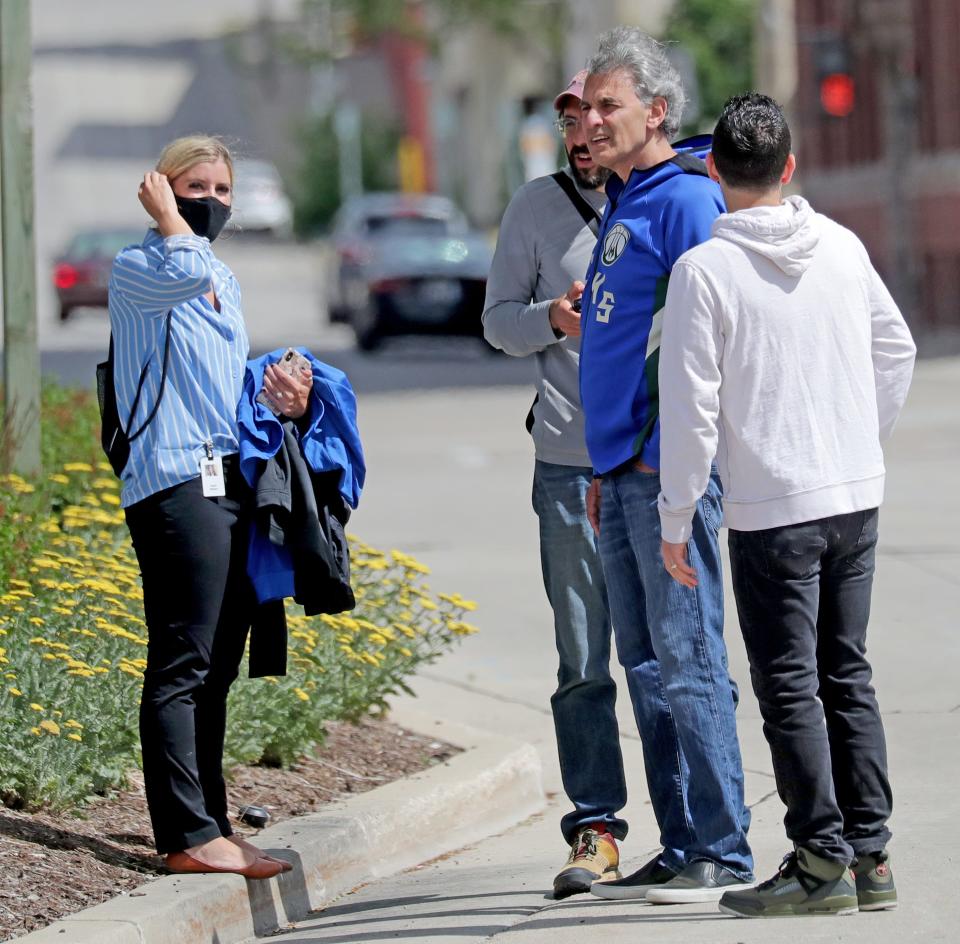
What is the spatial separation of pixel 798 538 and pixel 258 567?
1.38m

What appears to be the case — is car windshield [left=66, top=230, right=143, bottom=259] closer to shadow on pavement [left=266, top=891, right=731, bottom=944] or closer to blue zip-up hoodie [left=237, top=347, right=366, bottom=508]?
blue zip-up hoodie [left=237, top=347, right=366, bottom=508]

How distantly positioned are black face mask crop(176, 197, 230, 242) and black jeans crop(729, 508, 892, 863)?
4.96 ft

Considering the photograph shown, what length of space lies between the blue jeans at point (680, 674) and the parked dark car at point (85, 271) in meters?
31.2

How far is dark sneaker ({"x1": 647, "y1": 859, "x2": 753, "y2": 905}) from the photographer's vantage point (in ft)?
16.9

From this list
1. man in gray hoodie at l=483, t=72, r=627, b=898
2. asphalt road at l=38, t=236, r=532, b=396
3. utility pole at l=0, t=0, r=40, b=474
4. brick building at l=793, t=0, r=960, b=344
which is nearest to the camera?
man in gray hoodie at l=483, t=72, r=627, b=898

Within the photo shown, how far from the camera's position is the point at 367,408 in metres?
20.7

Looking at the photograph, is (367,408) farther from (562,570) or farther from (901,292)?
(562,570)

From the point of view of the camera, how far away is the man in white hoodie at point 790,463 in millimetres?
4844

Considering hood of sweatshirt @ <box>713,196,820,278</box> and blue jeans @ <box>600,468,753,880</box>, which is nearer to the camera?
hood of sweatshirt @ <box>713,196,820,278</box>

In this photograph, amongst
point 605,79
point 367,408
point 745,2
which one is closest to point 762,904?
point 605,79

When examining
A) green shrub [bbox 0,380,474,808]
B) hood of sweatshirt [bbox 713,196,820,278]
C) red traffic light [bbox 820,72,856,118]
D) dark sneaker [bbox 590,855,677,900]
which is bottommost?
dark sneaker [bbox 590,855,677,900]

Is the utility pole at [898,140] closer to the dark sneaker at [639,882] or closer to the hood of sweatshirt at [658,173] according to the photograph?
the hood of sweatshirt at [658,173]

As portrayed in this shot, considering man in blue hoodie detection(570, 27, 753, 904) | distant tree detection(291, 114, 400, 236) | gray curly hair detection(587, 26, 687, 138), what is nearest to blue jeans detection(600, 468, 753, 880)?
man in blue hoodie detection(570, 27, 753, 904)

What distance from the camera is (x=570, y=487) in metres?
5.62
